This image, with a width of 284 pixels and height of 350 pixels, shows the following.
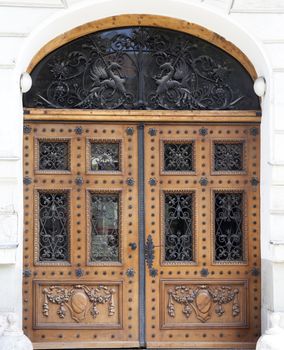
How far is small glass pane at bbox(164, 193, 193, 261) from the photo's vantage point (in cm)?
698

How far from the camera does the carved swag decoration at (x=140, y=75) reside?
6.96m

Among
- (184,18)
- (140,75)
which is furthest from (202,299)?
(184,18)

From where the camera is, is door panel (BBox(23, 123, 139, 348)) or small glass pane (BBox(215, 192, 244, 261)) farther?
small glass pane (BBox(215, 192, 244, 261))

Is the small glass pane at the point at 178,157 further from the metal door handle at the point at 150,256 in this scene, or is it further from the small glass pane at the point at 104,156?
the metal door handle at the point at 150,256

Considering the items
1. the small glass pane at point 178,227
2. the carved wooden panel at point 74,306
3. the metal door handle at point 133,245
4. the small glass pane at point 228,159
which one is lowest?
the carved wooden panel at point 74,306

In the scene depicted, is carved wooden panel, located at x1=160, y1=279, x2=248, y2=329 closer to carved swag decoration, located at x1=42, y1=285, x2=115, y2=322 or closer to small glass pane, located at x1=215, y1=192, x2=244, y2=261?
small glass pane, located at x1=215, y1=192, x2=244, y2=261

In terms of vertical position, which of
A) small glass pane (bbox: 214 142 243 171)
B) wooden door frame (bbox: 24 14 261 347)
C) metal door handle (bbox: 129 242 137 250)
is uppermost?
wooden door frame (bbox: 24 14 261 347)

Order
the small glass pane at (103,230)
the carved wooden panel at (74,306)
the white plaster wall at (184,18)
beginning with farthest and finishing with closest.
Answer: the small glass pane at (103,230) < the carved wooden panel at (74,306) < the white plaster wall at (184,18)

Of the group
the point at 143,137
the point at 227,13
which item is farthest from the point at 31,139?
the point at 227,13

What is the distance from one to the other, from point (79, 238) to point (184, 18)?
2.29 m

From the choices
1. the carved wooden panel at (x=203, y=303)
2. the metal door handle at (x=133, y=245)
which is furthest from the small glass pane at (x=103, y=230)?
the carved wooden panel at (x=203, y=303)

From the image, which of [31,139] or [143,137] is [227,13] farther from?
[31,139]

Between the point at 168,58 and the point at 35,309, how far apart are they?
2.69 m

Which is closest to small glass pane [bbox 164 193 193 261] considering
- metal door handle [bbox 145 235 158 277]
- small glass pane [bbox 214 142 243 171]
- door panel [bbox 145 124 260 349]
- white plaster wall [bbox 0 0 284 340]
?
door panel [bbox 145 124 260 349]
